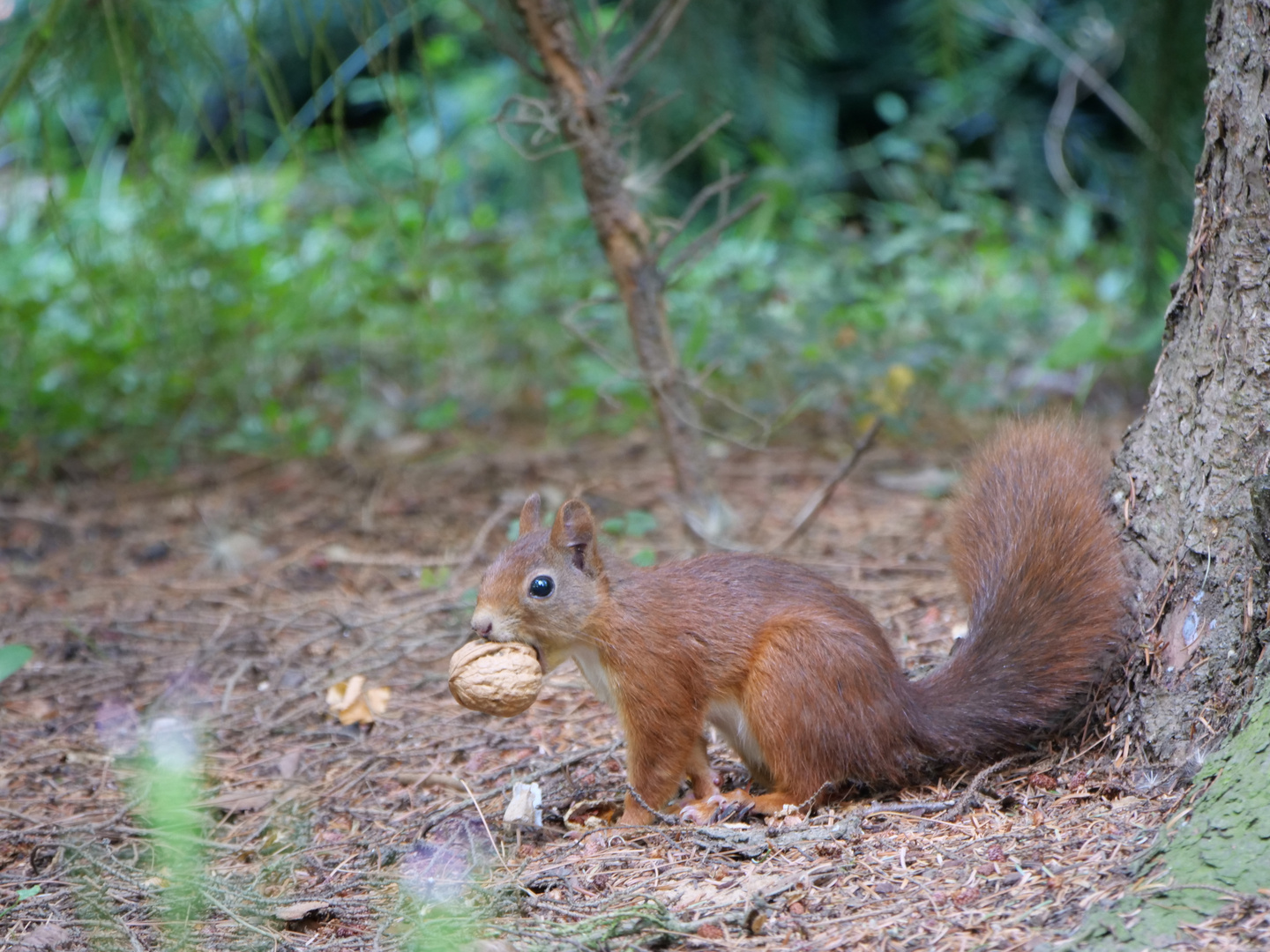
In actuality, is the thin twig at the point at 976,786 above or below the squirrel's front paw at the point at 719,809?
above

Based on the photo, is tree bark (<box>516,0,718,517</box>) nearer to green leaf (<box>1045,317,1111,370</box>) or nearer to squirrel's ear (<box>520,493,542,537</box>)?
squirrel's ear (<box>520,493,542,537</box>)

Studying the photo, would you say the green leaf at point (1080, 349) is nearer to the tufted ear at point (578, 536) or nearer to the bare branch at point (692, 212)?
the bare branch at point (692, 212)

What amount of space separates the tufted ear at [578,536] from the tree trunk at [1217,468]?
0.91 m

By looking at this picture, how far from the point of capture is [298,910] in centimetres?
182

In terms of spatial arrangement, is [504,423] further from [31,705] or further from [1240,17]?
[1240,17]

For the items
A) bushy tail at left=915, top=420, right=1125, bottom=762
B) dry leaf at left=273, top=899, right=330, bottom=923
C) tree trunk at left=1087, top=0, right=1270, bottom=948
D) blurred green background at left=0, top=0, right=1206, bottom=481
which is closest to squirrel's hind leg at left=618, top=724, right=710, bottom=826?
bushy tail at left=915, top=420, right=1125, bottom=762

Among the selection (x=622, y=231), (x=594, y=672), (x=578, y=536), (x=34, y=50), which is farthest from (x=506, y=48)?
(x=594, y=672)

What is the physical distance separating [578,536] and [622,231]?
105 centimetres

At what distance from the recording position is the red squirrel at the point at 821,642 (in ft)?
6.52

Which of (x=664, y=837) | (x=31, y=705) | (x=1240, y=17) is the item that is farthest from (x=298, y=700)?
(x=1240, y=17)

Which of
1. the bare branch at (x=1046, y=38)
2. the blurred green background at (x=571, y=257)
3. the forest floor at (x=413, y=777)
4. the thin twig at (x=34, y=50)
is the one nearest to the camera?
the forest floor at (x=413, y=777)

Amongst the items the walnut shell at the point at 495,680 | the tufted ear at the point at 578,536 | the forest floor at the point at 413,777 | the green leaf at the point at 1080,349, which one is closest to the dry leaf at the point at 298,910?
the forest floor at the point at 413,777

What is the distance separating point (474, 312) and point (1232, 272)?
11.8ft

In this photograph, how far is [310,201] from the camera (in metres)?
6.50
